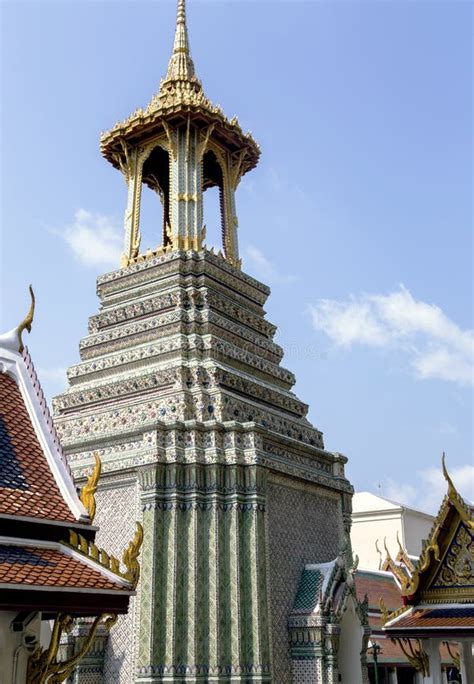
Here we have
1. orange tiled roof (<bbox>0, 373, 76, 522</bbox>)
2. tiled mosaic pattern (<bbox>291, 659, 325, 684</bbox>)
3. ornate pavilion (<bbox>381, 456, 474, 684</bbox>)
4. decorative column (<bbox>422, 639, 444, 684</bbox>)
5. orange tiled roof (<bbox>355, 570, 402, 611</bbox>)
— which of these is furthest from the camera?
orange tiled roof (<bbox>355, 570, 402, 611</bbox>)

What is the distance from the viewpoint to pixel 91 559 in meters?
8.95

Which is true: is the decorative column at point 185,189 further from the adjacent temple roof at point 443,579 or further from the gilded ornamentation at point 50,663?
the gilded ornamentation at point 50,663

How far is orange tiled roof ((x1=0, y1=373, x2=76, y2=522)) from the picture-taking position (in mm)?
9078

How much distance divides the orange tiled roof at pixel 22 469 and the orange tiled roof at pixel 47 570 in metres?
0.40

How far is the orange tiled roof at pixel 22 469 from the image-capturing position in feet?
29.8

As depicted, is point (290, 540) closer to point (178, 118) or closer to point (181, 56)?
point (178, 118)

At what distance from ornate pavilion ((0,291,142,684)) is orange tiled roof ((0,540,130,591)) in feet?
0.04

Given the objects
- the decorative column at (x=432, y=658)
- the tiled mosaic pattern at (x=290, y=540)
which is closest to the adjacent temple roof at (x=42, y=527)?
the decorative column at (x=432, y=658)

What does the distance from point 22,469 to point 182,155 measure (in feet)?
50.8

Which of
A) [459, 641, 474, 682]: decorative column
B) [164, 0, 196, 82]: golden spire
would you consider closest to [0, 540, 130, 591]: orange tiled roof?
[459, 641, 474, 682]: decorative column

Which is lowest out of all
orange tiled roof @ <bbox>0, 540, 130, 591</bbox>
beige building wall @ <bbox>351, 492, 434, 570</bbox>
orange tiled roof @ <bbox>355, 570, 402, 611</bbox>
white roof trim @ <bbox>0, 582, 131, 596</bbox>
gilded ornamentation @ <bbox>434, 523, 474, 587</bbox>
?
white roof trim @ <bbox>0, 582, 131, 596</bbox>

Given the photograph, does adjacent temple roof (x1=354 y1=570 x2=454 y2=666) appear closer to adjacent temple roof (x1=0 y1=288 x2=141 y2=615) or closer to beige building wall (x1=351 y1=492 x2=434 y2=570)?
beige building wall (x1=351 y1=492 x2=434 y2=570)

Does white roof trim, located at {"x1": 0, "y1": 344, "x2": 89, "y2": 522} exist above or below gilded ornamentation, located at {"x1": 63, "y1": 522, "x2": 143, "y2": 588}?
above

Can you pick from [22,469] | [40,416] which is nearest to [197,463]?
[40,416]
